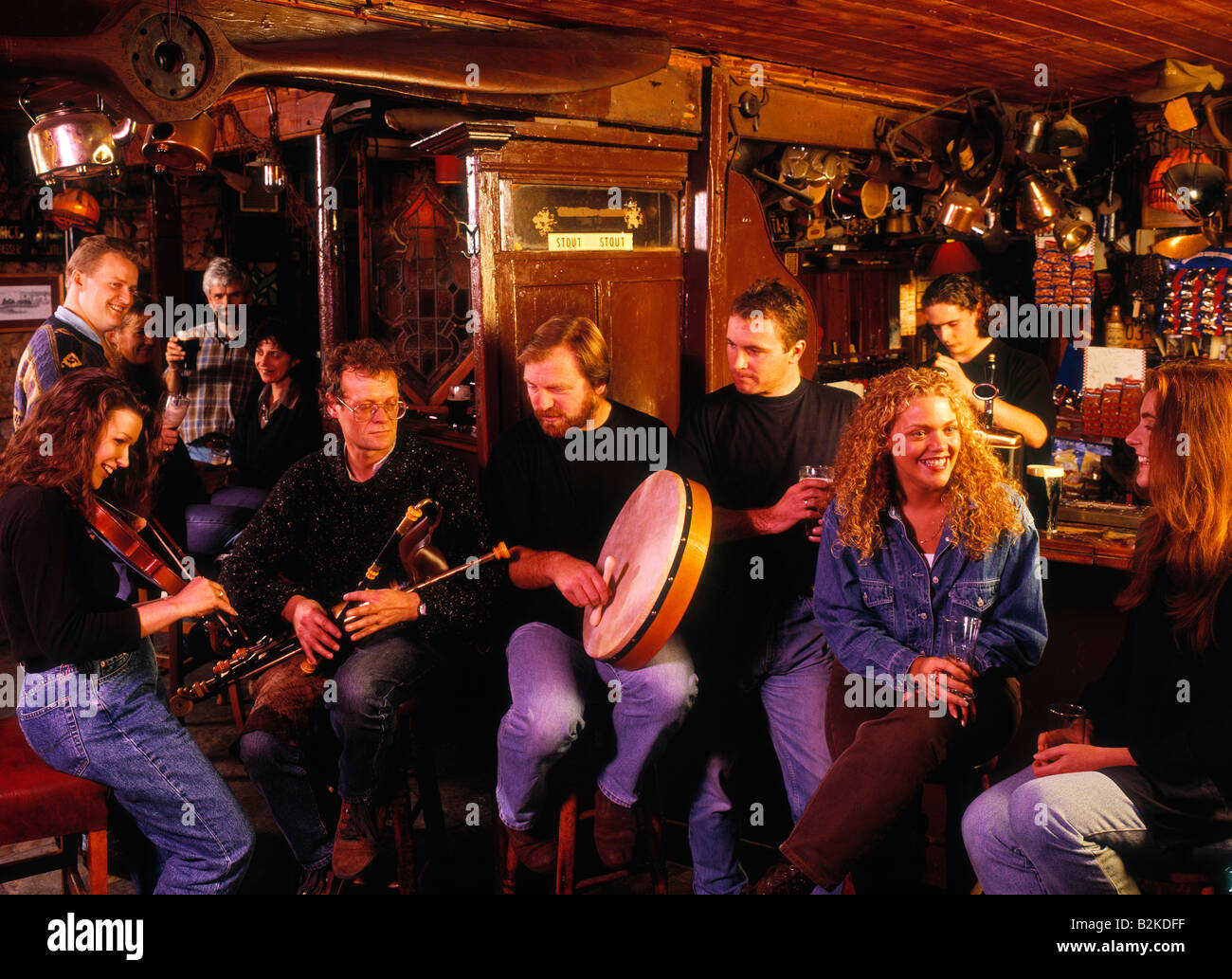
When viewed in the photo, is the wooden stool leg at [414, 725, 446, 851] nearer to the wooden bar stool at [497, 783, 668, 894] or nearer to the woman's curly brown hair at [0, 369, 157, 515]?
the wooden bar stool at [497, 783, 668, 894]

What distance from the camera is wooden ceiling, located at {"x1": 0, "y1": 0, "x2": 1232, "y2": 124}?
129 inches

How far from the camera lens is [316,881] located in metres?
3.15

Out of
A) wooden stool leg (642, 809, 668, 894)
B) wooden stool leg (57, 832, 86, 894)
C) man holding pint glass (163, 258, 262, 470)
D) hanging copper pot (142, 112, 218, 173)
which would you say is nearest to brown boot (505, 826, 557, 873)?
wooden stool leg (642, 809, 668, 894)

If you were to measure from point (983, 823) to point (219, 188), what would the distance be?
7.72 m

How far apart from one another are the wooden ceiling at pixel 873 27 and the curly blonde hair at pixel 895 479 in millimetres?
1745

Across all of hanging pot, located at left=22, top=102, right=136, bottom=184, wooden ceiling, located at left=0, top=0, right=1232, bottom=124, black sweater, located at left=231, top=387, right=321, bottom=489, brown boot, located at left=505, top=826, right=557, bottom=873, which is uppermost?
wooden ceiling, located at left=0, top=0, right=1232, bottom=124

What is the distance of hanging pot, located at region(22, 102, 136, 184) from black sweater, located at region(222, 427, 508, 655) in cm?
131

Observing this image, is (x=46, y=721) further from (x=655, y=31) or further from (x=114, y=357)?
(x=655, y=31)

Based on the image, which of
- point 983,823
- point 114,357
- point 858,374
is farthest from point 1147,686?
point 858,374

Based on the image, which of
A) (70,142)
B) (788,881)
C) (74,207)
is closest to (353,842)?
(788,881)

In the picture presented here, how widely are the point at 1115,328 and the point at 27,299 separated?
27.1 ft

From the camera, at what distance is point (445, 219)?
20.2 feet

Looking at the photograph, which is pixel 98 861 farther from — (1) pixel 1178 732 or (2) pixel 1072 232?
(2) pixel 1072 232

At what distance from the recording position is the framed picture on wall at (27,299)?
7832 millimetres
